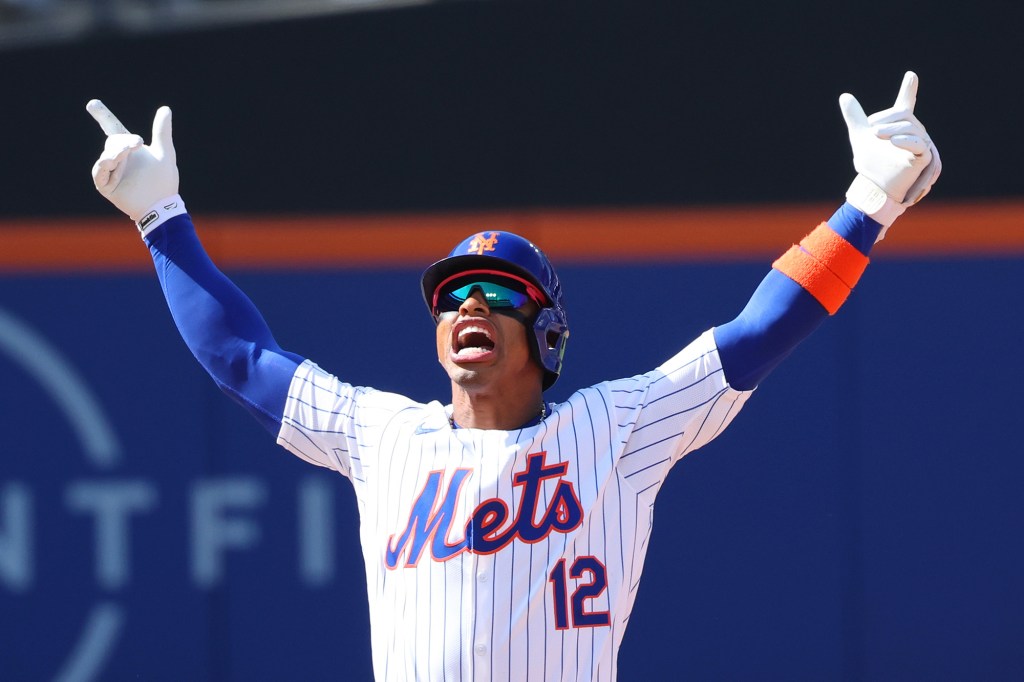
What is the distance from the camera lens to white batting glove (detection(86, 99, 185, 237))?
255cm

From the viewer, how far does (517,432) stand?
240 cm

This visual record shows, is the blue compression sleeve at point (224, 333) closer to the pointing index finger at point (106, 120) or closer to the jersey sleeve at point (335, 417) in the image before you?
the jersey sleeve at point (335, 417)

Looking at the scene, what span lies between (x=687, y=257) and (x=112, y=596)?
2.21 m

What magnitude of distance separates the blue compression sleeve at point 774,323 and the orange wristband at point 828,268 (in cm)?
1

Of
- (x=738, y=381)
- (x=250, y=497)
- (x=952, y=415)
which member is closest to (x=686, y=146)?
(x=952, y=415)

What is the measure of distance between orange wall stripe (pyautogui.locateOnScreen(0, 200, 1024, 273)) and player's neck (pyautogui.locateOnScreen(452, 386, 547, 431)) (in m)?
2.03

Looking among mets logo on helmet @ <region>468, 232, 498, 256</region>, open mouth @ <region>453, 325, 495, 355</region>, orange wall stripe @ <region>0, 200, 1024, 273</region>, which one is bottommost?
open mouth @ <region>453, 325, 495, 355</region>

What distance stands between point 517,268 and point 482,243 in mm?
79

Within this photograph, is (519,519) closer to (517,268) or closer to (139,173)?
(517,268)

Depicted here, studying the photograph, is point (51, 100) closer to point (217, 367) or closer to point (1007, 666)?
point (217, 367)

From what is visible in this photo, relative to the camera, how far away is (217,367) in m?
2.56

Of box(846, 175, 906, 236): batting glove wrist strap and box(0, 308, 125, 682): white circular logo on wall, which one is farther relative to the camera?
box(0, 308, 125, 682): white circular logo on wall

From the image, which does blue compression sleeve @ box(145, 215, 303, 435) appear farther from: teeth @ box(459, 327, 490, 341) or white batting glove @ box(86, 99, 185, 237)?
teeth @ box(459, 327, 490, 341)

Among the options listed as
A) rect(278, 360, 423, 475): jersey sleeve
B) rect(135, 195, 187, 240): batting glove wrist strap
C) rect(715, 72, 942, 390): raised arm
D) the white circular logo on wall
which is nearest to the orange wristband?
rect(715, 72, 942, 390): raised arm
